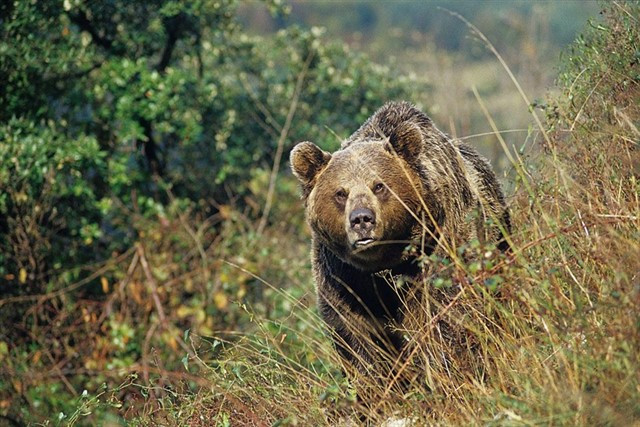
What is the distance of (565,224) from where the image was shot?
5078mm

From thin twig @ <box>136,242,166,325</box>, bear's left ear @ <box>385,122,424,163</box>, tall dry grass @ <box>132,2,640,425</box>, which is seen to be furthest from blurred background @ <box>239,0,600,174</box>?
thin twig @ <box>136,242,166,325</box>

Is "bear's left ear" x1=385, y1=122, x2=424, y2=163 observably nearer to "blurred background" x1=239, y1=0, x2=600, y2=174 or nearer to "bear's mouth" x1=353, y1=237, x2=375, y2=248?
"blurred background" x1=239, y1=0, x2=600, y2=174

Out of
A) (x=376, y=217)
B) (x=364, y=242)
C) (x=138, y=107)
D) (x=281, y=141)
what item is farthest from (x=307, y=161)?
(x=281, y=141)

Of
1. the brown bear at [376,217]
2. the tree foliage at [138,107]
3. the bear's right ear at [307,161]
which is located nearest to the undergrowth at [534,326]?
the brown bear at [376,217]

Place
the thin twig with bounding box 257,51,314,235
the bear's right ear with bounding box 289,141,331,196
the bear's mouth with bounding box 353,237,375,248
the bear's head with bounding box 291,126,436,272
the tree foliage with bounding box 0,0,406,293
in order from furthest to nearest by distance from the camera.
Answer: the thin twig with bounding box 257,51,314,235
the tree foliage with bounding box 0,0,406,293
the bear's right ear with bounding box 289,141,331,196
the bear's head with bounding box 291,126,436,272
the bear's mouth with bounding box 353,237,375,248

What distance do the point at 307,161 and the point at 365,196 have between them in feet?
1.92

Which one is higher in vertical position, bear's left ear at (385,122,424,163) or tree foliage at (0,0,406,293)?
bear's left ear at (385,122,424,163)

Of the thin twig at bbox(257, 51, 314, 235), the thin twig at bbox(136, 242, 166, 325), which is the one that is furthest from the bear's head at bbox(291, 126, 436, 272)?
the thin twig at bbox(257, 51, 314, 235)

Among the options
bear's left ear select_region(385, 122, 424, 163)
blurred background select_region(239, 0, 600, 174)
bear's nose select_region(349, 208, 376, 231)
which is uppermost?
bear's left ear select_region(385, 122, 424, 163)

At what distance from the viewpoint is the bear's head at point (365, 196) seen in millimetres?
5582

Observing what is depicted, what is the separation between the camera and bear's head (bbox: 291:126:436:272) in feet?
18.3

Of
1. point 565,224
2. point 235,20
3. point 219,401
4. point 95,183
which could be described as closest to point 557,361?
point 565,224

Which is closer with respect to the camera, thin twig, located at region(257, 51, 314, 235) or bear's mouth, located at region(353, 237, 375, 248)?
bear's mouth, located at region(353, 237, 375, 248)

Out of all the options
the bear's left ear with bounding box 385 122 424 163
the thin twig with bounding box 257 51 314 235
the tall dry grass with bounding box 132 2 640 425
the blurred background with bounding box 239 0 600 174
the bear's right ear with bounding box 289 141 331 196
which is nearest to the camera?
the tall dry grass with bounding box 132 2 640 425
